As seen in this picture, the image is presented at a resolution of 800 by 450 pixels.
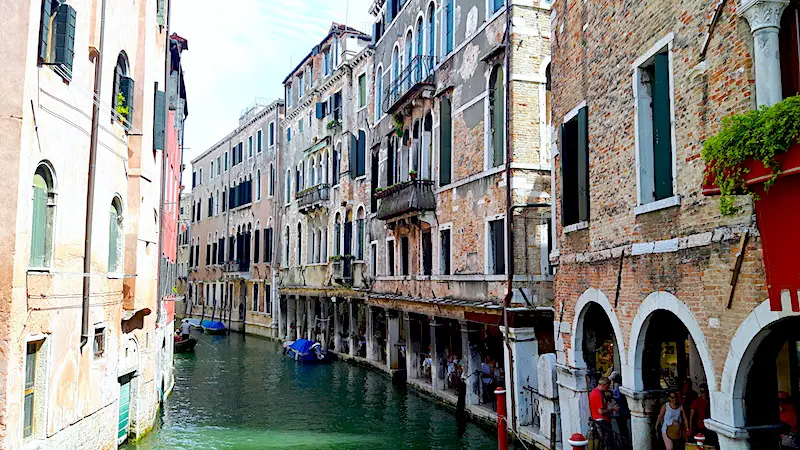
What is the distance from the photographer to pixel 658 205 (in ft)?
26.4

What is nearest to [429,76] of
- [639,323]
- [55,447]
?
[639,323]

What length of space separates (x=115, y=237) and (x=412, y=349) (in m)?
11.3

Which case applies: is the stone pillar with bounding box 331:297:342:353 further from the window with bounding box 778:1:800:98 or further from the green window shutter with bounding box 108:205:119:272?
the window with bounding box 778:1:800:98

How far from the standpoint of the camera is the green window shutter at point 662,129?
8.02 metres

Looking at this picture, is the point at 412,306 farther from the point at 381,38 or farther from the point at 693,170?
the point at 693,170

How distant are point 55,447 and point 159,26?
31.5 feet

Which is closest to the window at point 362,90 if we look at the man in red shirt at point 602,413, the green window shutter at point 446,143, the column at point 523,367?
the green window shutter at point 446,143

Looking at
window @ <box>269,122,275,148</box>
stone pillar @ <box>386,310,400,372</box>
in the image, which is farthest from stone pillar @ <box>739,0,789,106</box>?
window @ <box>269,122,275,148</box>

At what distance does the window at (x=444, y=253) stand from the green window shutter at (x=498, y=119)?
10.8 feet

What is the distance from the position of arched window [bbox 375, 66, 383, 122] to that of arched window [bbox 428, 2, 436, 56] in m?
5.16

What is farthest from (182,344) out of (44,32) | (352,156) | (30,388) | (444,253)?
(44,32)

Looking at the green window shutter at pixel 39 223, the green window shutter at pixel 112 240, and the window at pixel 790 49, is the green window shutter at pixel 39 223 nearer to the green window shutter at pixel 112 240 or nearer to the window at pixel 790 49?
the green window shutter at pixel 112 240

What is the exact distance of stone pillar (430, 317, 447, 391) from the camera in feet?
61.9

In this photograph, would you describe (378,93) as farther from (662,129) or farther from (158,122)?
(662,129)
